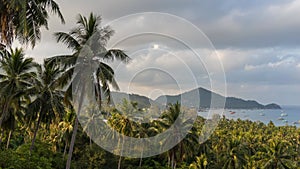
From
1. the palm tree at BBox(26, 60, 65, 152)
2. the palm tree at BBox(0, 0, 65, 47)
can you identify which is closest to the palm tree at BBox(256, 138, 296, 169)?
the palm tree at BBox(26, 60, 65, 152)

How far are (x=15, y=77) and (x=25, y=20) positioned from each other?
11.2 metres

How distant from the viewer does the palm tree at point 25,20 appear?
1030 cm

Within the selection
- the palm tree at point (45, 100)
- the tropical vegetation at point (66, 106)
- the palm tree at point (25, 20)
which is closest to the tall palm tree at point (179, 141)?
the tropical vegetation at point (66, 106)

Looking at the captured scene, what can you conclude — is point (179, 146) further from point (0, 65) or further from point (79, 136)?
point (0, 65)

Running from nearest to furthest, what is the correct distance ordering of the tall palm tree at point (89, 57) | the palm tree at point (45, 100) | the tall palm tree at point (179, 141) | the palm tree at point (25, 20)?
1. the palm tree at point (25, 20)
2. the tall palm tree at point (89, 57)
3. the palm tree at point (45, 100)
4. the tall palm tree at point (179, 141)

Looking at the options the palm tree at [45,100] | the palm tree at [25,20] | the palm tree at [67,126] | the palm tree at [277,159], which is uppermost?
the palm tree at [25,20]

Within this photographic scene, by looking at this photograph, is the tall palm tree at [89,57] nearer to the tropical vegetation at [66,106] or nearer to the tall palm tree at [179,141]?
the tropical vegetation at [66,106]

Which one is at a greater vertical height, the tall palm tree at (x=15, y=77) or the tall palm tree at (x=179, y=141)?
the tall palm tree at (x=15, y=77)

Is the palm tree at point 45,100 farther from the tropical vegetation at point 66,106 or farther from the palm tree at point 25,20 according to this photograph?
the palm tree at point 25,20

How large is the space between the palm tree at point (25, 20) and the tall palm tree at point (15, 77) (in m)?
→ 8.12

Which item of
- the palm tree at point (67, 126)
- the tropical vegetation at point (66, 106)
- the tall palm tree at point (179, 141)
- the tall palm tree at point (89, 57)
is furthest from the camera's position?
the palm tree at point (67, 126)

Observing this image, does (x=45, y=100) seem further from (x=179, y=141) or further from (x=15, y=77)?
(x=179, y=141)

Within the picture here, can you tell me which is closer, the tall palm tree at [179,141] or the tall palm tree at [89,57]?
the tall palm tree at [89,57]

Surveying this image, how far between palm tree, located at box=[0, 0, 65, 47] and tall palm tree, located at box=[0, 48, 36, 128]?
8.12 m
